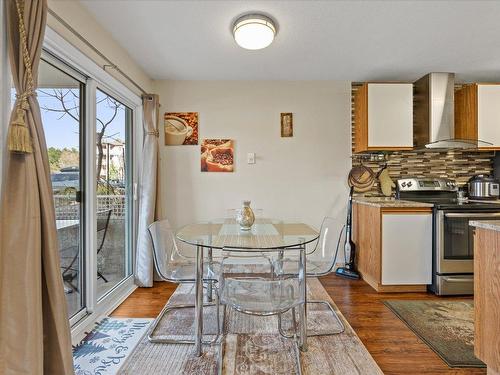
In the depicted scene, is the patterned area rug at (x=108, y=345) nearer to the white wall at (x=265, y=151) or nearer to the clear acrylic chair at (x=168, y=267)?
the clear acrylic chair at (x=168, y=267)

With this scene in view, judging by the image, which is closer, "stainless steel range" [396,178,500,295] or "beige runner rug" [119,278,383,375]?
"beige runner rug" [119,278,383,375]

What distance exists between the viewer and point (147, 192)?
312 centimetres

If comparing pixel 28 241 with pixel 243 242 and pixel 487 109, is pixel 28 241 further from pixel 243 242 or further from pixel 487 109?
pixel 487 109

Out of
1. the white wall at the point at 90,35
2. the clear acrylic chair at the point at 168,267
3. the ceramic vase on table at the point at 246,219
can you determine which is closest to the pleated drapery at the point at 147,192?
the white wall at the point at 90,35

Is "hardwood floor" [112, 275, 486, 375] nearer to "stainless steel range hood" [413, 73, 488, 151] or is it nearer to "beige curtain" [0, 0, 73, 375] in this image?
"beige curtain" [0, 0, 73, 375]

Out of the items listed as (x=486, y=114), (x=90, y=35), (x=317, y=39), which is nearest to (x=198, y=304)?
(x=90, y=35)

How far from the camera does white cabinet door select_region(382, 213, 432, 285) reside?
293 cm

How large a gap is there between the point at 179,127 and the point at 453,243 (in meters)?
3.23

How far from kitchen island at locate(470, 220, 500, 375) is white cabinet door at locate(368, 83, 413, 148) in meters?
1.83

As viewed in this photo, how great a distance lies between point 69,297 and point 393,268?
2921 mm

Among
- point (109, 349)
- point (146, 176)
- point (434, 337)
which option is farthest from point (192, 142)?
point (434, 337)

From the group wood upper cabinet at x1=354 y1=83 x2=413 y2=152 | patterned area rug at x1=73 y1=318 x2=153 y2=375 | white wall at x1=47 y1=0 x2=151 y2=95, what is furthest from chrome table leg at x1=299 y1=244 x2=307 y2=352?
white wall at x1=47 y1=0 x2=151 y2=95

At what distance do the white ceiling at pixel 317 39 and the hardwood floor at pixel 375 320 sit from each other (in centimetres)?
236

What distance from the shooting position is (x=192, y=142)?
11.8 ft
